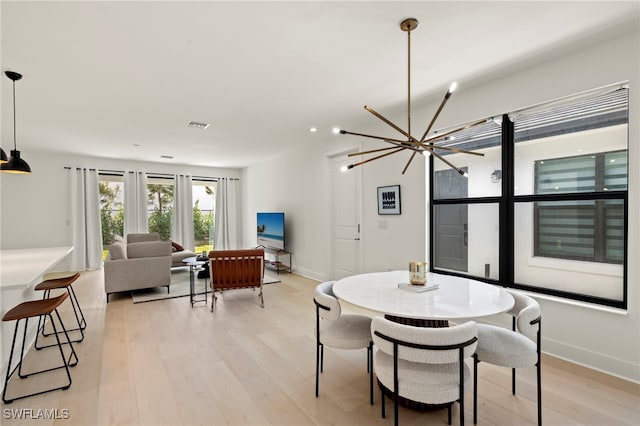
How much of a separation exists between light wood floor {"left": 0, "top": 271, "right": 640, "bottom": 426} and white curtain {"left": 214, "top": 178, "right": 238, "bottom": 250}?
5.32m

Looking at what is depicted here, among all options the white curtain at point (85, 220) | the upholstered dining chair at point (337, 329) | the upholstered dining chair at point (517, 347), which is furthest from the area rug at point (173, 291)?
the upholstered dining chair at point (517, 347)

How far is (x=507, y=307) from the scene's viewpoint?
1.79 metres

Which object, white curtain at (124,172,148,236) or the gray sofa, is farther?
white curtain at (124,172,148,236)

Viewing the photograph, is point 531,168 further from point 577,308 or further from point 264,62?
point 264,62

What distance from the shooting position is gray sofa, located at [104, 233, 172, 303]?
4.47m

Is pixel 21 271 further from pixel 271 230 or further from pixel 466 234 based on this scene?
pixel 271 230

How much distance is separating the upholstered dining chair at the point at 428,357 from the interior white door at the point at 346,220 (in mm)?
3162

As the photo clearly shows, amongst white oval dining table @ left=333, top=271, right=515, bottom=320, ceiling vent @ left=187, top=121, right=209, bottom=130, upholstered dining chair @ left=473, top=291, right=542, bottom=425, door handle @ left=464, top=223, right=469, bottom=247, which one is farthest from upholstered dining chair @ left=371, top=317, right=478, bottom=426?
ceiling vent @ left=187, top=121, right=209, bottom=130

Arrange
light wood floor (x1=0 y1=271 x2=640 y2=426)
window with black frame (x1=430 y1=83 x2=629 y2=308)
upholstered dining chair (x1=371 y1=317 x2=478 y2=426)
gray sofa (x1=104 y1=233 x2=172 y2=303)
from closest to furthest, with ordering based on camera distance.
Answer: upholstered dining chair (x1=371 y1=317 x2=478 y2=426) → light wood floor (x1=0 y1=271 x2=640 y2=426) → window with black frame (x1=430 y1=83 x2=629 y2=308) → gray sofa (x1=104 y1=233 x2=172 y2=303)

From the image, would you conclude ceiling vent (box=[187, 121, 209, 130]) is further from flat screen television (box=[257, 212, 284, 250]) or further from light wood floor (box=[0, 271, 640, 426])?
light wood floor (box=[0, 271, 640, 426])

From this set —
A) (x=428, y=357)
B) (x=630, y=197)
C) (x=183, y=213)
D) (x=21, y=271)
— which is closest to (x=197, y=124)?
(x=21, y=271)

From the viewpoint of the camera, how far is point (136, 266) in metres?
4.61

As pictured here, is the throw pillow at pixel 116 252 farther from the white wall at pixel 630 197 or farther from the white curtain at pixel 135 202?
the white wall at pixel 630 197

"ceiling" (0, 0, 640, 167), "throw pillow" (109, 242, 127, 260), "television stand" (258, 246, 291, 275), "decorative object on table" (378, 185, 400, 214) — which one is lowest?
A: "television stand" (258, 246, 291, 275)
